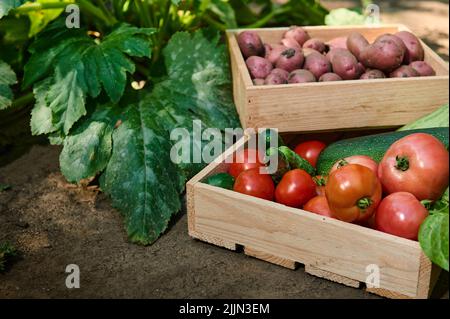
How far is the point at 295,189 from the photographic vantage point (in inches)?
105

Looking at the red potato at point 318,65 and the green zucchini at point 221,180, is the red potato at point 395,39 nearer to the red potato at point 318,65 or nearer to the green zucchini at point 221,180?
the red potato at point 318,65

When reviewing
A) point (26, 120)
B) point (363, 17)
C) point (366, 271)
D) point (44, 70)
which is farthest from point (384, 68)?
point (26, 120)

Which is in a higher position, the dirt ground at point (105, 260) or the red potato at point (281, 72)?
the red potato at point (281, 72)

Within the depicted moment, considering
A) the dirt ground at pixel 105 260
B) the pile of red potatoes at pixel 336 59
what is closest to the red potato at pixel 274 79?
the pile of red potatoes at pixel 336 59

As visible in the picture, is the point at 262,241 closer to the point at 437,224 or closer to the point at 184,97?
the point at 437,224

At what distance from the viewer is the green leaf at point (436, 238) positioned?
2.20 metres

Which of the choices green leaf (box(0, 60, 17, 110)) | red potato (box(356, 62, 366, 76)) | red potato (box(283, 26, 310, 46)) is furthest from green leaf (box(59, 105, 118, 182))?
red potato (box(356, 62, 366, 76))

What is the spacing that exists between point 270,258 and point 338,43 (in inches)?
51.8

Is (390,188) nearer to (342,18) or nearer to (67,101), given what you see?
(67,101)

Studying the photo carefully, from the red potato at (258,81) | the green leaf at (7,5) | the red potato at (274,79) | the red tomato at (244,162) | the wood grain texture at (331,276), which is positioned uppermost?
the green leaf at (7,5)

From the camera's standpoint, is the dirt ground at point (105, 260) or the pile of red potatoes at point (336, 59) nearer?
the dirt ground at point (105, 260)

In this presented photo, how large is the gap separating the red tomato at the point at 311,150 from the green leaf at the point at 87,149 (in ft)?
2.74
